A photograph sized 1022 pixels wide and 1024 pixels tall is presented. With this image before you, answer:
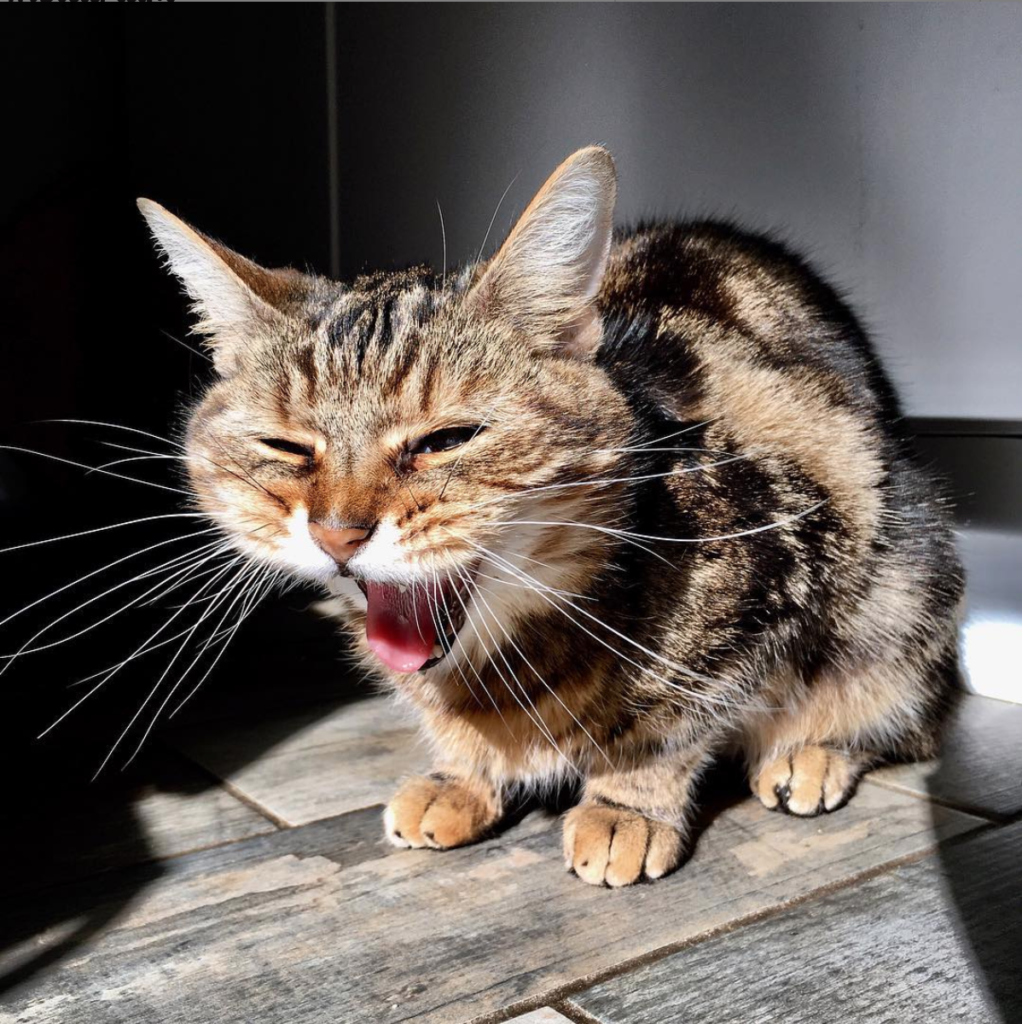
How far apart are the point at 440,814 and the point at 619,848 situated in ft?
0.72

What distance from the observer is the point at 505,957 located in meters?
1.02

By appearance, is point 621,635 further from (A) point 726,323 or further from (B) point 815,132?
(B) point 815,132

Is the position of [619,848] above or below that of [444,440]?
below

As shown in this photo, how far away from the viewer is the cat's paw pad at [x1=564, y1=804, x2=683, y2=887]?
1163 millimetres

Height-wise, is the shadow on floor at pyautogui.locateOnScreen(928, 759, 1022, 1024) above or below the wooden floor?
above

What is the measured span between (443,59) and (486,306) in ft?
4.69

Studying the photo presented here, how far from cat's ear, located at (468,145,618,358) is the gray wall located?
2.79 ft

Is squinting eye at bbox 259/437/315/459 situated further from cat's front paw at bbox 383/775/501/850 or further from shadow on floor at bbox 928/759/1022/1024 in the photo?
shadow on floor at bbox 928/759/1022/1024

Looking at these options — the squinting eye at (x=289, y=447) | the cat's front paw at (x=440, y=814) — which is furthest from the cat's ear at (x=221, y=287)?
the cat's front paw at (x=440, y=814)

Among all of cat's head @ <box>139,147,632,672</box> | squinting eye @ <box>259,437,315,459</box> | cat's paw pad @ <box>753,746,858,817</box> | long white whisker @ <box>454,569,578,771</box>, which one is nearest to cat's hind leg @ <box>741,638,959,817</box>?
cat's paw pad @ <box>753,746,858,817</box>

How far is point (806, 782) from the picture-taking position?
1344 millimetres

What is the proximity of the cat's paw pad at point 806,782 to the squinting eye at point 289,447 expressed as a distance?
0.72 metres

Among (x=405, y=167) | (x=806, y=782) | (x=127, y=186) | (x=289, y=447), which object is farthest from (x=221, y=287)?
(x=127, y=186)

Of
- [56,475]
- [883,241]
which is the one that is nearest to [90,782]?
[56,475]
